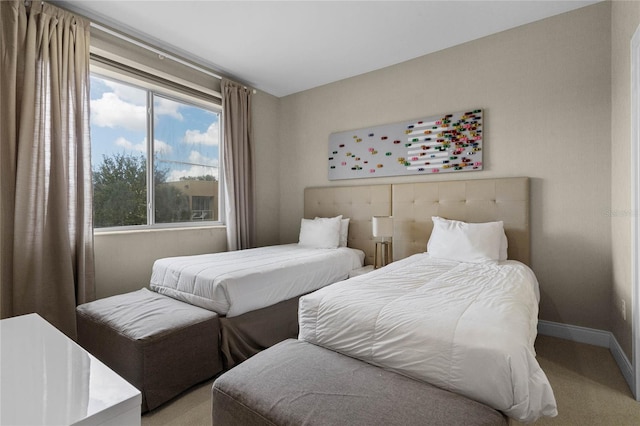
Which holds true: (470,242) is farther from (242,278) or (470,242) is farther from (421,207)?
(242,278)

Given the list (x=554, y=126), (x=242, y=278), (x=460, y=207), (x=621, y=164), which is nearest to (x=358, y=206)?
(x=460, y=207)

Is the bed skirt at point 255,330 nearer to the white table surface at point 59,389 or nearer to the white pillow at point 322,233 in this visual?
the white pillow at point 322,233

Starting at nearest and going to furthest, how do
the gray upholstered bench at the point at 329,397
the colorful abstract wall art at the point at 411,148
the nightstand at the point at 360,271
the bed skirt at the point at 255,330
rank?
the gray upholstered bench at the point at 329,397 → the bed skirt at the point at 255,330 → the colorful abstract wall art at the point at 411,148 → the nightstand at the point at 360,271

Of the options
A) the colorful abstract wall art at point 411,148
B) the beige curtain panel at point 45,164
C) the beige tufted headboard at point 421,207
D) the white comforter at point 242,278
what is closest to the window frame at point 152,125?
the beige curtain panel at point 45,164

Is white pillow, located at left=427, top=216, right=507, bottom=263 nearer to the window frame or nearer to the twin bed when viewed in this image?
the twin bed

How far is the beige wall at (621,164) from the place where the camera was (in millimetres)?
2020

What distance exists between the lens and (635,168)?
186 cm

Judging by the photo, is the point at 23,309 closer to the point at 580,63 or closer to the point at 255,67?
the point at 255,67

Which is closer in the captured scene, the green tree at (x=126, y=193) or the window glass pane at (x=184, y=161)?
the green tree at (x=126, y=193)

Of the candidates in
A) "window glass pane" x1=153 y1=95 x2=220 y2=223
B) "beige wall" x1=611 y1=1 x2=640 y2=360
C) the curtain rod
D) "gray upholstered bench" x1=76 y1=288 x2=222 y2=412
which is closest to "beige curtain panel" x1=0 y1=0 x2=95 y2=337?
the curtain rod

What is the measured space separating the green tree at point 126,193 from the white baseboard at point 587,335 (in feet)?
12.4

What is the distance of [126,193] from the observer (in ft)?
10.2

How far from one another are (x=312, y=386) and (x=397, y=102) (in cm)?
312

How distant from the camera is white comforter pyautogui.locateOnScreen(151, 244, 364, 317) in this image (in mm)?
2207
